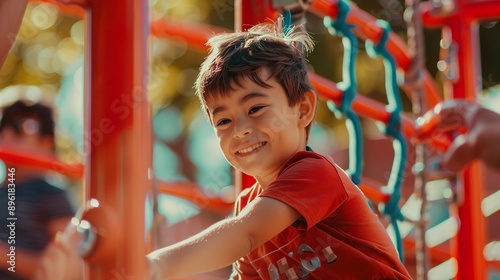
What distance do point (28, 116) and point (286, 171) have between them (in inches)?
30.4

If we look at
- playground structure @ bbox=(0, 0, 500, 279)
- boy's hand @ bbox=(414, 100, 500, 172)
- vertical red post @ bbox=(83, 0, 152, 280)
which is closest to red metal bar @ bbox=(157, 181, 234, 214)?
playground structure @ bbox=(0, 0, 500, 279)

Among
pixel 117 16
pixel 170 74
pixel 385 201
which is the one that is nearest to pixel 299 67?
pixel 117 16

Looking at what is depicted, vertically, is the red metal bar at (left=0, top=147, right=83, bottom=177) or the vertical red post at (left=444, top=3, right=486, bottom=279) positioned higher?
the red metal bar at (left=0, top=147, right=83, bottom=177)

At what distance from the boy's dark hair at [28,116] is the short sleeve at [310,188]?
0.71 meters

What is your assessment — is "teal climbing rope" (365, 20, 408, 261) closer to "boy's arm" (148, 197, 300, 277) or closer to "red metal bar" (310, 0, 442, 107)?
"red metal bar" (310, 0, 442, 107)

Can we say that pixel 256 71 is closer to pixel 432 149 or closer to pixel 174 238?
pixel 432 149

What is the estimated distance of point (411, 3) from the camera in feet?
5.99

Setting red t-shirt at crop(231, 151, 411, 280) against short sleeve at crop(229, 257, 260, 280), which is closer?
red t-shirt at crop(231, 151, 411, 280)

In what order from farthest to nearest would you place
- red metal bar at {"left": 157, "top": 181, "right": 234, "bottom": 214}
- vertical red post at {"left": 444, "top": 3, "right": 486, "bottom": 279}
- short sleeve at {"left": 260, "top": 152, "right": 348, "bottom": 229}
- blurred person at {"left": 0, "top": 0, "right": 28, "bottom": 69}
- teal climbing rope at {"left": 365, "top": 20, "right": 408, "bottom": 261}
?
red metal bar at {"left": 157, "top": 181, "right": 234, "bottom": 214} → vertical red post at {"left": 444, "top": 3, "right": 486, "bottom": 279} → teal climbing rope at {"left": 365, "top": 20, "right": 408, "bottom": 261} → short sleeve at {"left": 260, "top": 152, "right": 348, "bottom": 229} → blurred person at {"left": 0, "top": 0, "right": 28, "bottom": 69}

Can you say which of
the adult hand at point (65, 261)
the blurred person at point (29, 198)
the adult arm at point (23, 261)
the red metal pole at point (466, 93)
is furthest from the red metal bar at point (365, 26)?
the adult hand at point (65, 261)

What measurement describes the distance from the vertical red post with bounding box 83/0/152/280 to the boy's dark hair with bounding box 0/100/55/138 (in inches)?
34.6

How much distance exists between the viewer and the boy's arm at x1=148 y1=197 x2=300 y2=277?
816 millimetres

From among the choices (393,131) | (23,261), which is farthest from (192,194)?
(23,261)

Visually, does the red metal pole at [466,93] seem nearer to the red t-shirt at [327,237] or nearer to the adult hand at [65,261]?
the red t-shirt at [327,237]
